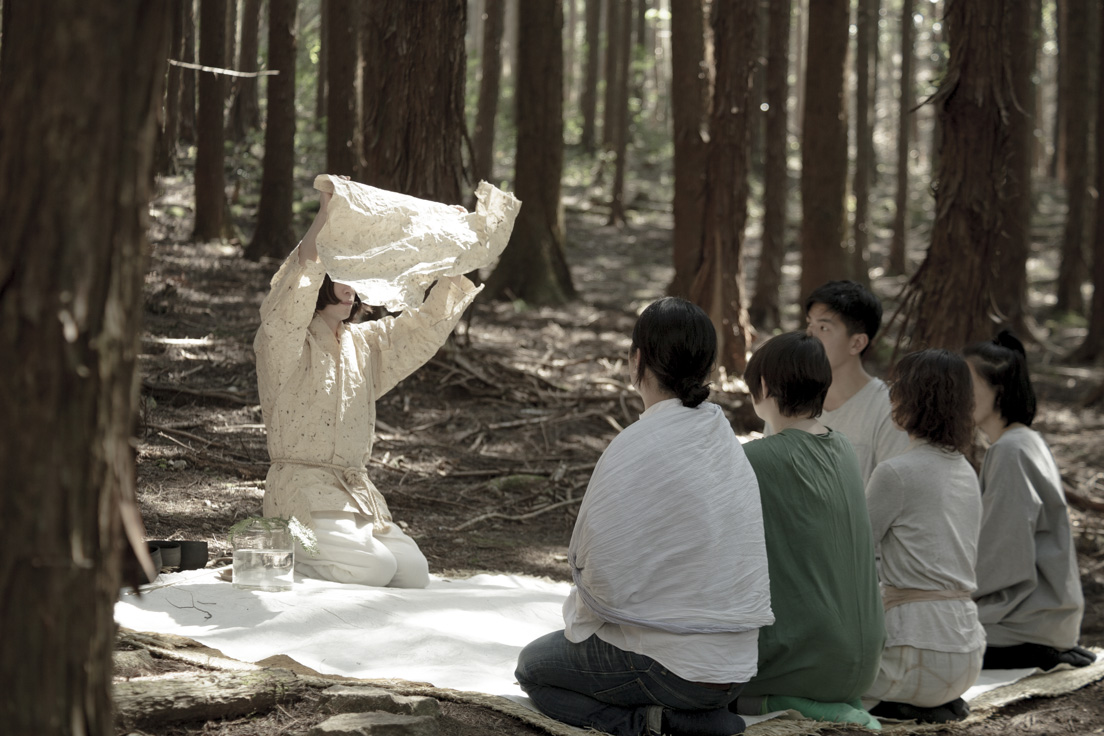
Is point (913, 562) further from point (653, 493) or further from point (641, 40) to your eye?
point (641, 40)

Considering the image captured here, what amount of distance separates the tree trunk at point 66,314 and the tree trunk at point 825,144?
350 inches

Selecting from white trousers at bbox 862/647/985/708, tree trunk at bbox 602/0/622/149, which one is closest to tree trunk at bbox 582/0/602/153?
tree trunk at bbox 602/0/622/149

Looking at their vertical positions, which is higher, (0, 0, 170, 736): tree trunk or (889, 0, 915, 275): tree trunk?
(889, 0, 915, 275): tree trunk

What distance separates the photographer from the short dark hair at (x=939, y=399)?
3795 millimetres

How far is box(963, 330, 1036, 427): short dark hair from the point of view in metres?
4.59

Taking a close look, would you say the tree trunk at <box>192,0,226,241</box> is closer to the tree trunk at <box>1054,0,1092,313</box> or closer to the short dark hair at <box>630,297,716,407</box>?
the short dark hair at <box>630,297,716,407</box>

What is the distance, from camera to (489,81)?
15.2m

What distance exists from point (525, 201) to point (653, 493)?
381 inches

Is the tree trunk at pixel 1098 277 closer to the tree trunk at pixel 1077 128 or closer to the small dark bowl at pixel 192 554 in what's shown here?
the tree trunk at pixel 1077 128

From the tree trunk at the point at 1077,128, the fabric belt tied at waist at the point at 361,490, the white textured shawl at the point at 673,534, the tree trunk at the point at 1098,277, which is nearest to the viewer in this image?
the white textured shawl at the point at 673,534

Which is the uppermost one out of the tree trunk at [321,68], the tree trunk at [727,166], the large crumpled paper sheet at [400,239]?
the tree trunk at [321,68]

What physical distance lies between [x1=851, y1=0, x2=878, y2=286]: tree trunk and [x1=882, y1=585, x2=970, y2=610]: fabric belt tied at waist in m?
11.1

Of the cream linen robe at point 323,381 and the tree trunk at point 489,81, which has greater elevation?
the tree trunk at point 489,81

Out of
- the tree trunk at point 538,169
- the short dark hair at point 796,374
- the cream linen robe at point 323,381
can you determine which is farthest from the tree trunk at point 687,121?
the short dark hair at point 796,374
